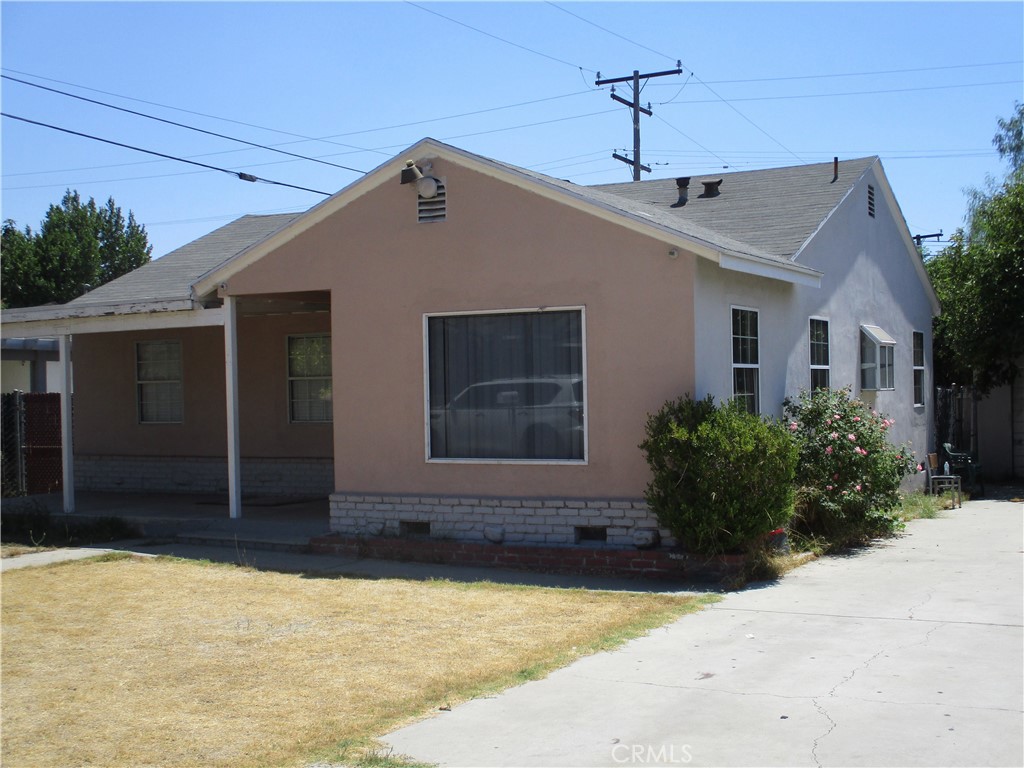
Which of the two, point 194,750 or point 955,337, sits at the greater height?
point 955,337

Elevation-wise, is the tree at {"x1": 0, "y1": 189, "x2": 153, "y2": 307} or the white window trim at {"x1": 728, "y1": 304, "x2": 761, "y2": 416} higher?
the tree at {"x1": 0, "y1": 189, "x2": 153, "y2": 307}

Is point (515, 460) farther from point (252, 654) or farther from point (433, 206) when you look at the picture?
point (252, 654)

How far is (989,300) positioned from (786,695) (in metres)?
14.4

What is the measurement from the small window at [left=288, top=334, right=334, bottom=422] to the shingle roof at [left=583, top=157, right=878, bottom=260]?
5041mm

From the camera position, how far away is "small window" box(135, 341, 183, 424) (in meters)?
18.0

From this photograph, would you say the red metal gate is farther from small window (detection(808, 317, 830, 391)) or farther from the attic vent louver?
small window (detection(808, 317, 830, 391))

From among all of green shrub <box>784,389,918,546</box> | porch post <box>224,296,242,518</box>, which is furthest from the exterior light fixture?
green shrub <box>784,389,918,546</box>

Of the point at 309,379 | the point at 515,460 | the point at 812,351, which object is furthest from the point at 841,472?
the point at 309,379

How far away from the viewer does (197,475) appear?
1777 cm

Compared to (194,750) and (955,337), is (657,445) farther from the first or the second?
(955,337)

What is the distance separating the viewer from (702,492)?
1007cm

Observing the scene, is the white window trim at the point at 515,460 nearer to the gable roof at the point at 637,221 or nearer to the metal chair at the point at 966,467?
the gable roof at the point at 637,221

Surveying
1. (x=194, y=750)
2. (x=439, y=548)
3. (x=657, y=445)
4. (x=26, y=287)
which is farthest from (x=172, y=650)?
(x=26, y=287)

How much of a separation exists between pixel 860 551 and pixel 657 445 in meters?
3.39
